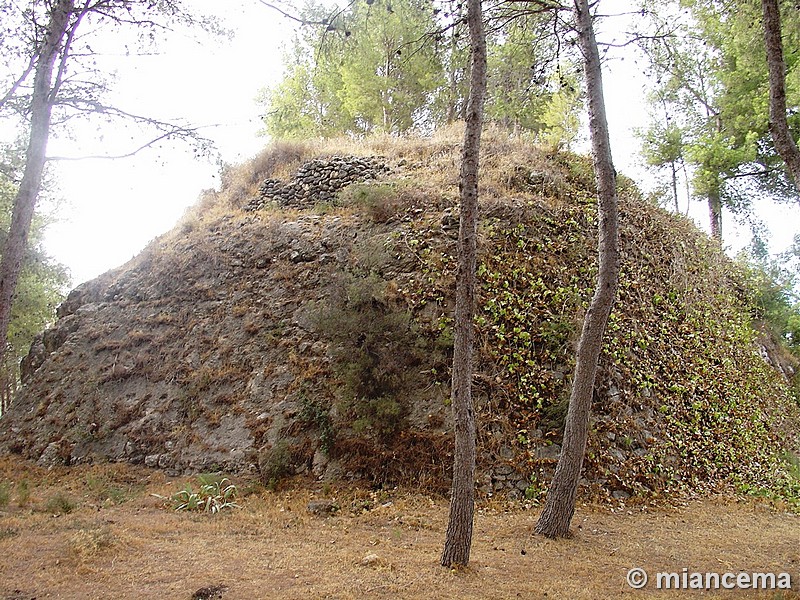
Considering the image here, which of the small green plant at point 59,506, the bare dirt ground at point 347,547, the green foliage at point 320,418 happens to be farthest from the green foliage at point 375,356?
the small green plant at point 59,506

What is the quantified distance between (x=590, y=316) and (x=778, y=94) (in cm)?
267

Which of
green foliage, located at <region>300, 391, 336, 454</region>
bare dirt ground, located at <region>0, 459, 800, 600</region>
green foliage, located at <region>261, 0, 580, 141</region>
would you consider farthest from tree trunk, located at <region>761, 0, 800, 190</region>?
green foliage, located at <region>300, 391, 336, 454</region>

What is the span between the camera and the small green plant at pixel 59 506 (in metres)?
7.04

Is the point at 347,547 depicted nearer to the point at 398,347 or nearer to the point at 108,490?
the point at 398,347

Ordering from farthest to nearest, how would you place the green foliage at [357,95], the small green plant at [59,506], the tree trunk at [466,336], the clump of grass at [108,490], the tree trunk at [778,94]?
1. the green foliage at [357,95]
2. the clump of grass at [108,490]
3. the small green plant at [59,506]
4. the tree trunk at [778,94]
5. the tree trunk at [466,336]

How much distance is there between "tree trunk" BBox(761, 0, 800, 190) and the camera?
16.1 feet

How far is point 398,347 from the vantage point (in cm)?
817

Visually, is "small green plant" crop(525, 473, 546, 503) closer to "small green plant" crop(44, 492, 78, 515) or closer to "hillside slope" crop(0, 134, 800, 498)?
"hillside slope" crop(0, 134, 800, 498)

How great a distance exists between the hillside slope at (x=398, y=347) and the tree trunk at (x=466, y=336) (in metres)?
2.61

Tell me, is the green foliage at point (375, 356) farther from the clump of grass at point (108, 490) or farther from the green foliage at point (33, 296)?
the green foliage at point (33, 296)

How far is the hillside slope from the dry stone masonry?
0.19ft

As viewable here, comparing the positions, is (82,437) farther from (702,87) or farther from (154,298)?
(702,87)

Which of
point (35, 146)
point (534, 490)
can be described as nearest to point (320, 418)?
point (534, 490)

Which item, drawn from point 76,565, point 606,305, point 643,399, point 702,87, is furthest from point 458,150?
point 76,565
